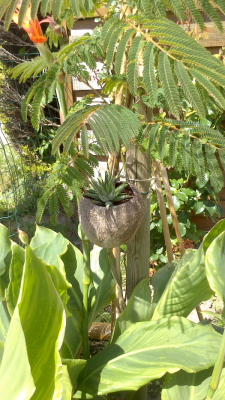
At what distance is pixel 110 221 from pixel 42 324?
14.9 inches

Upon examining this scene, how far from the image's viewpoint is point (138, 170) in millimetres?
1411

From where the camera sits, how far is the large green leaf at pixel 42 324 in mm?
1028

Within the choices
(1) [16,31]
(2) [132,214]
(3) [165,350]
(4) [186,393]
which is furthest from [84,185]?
(1) [16,31]

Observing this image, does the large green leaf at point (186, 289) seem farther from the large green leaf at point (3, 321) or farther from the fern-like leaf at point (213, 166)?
the large green leaf at point (3, 321)

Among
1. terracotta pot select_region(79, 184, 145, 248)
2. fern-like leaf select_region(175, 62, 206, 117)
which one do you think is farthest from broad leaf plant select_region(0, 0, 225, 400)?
terracotta pot select_region(79, 184, 145, 248)

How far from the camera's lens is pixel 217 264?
1.07m

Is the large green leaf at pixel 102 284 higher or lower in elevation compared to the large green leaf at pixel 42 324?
lower

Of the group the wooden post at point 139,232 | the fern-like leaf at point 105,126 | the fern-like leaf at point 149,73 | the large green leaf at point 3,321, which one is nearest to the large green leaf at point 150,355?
the wooden post at point 139,232

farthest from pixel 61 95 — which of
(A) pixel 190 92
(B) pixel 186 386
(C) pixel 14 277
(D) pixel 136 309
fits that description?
(B) pixel 186 386

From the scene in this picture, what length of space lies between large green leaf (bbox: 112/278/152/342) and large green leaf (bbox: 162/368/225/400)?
26 cm

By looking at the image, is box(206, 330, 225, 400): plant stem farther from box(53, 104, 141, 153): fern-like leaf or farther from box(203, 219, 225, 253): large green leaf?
box(53, 104, 141, 153): fern-like leaf

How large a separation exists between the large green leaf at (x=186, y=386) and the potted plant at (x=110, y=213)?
57cm

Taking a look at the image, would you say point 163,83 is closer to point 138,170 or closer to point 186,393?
point 138,170

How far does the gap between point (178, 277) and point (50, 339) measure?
0.48m
